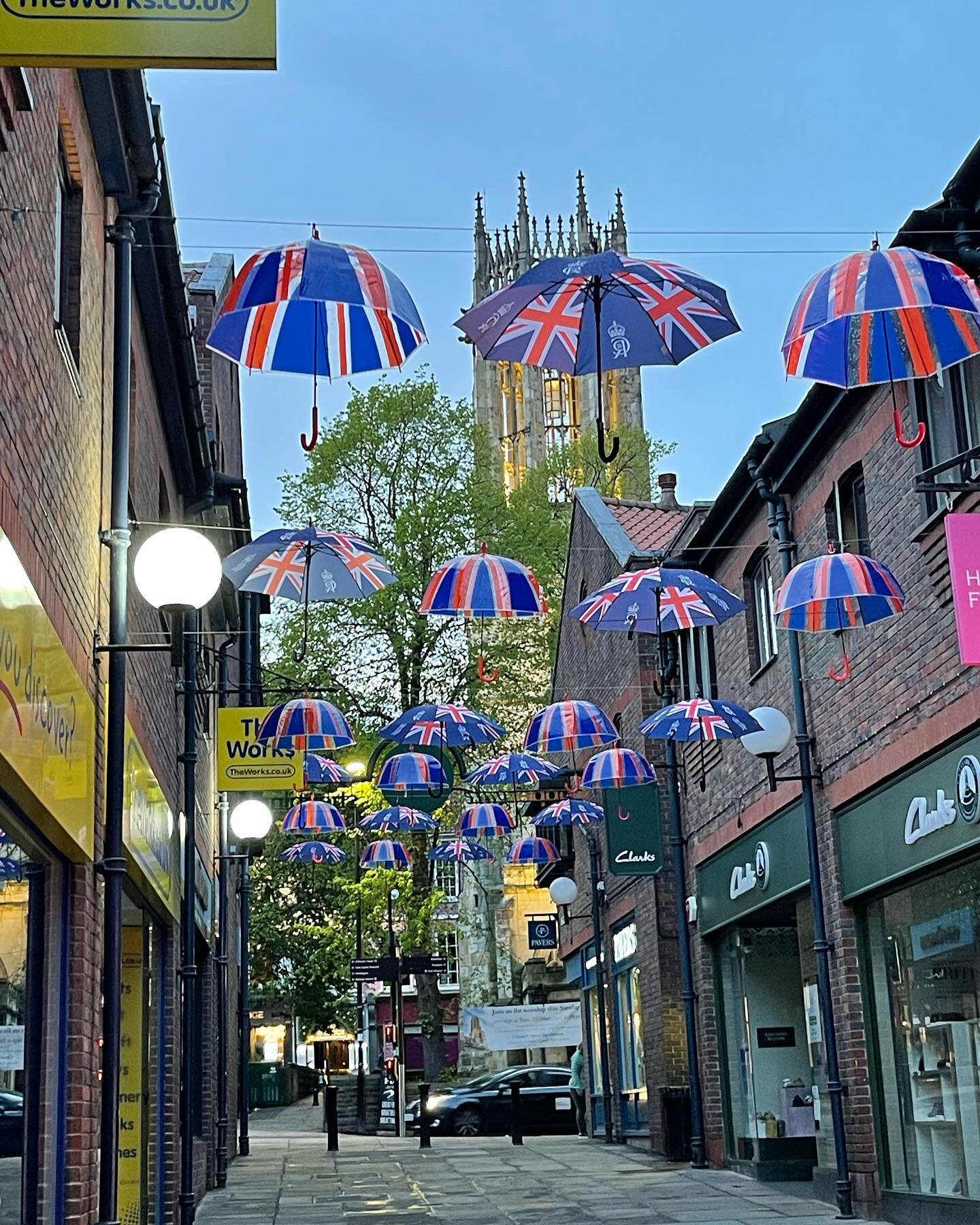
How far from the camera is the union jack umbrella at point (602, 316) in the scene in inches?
400

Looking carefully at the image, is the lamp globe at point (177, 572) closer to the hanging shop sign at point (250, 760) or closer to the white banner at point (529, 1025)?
the hanging shop sign at point (250, 760)

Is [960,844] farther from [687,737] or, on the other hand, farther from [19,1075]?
[19,1075]

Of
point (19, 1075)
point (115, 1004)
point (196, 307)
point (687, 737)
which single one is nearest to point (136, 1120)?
point (115, 1004)

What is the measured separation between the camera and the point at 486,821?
2581cm

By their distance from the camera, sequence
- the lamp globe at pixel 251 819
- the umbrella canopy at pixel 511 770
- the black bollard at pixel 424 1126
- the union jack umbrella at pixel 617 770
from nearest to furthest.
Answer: the lamp globe at pixel 251 819
the union jack umbrella at pixel 617 770
the umbrella canopy at pixel 511 770
the black bollard at pixel 424 1126

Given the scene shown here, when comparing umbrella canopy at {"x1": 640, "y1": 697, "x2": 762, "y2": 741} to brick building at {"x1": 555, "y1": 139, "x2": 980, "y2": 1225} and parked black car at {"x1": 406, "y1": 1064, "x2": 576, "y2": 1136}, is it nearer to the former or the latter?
brick building at {"x1": 555, "y1": 139, "x2": 980, "y2": 1225}

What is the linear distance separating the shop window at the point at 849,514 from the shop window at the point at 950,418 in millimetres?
1717

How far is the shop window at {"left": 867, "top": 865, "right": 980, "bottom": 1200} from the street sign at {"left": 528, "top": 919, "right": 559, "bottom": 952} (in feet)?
63.5

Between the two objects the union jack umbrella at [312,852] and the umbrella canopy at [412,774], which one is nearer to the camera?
the umbrella canopy at [412,774]

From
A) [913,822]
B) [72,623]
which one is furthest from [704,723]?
[72,623]

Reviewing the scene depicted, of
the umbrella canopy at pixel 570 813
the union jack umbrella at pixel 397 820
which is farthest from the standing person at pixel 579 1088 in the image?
the umbrella canopy at pixel 570 813

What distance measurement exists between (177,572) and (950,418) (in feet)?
21.6

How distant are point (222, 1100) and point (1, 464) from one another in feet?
57.6

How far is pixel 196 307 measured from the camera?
72.5 ft
